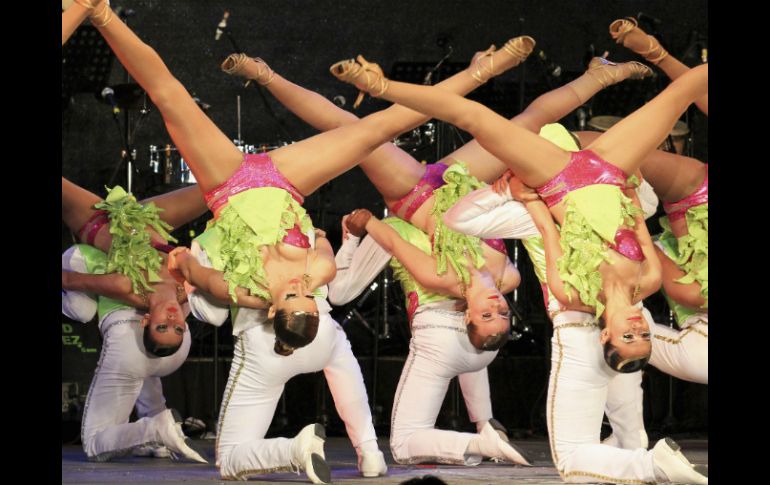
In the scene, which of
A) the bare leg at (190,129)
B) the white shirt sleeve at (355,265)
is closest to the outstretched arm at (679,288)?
the white shirt sleeve at (355,265)

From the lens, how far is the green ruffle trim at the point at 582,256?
3684 millimetres

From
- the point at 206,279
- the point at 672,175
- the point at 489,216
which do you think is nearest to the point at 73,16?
the point at 206,279

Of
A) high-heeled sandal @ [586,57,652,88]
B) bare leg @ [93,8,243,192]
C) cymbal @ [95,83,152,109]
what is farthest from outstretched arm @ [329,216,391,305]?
cymbal @ [95,83,152,109]

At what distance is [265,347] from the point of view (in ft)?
13.1

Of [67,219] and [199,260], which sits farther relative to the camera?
[67,219]

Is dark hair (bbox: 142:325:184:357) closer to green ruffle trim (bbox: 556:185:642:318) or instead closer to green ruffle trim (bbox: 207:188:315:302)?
green ruffle trim (bbox: 207:188:315:302)

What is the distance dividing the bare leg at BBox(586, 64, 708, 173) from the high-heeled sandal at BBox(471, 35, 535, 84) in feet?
1.33

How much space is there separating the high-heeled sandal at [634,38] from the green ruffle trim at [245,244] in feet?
4.48

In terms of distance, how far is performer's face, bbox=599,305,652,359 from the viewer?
11.9ft

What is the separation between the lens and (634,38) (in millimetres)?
4258

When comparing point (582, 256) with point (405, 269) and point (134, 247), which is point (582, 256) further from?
point (134, 247)
